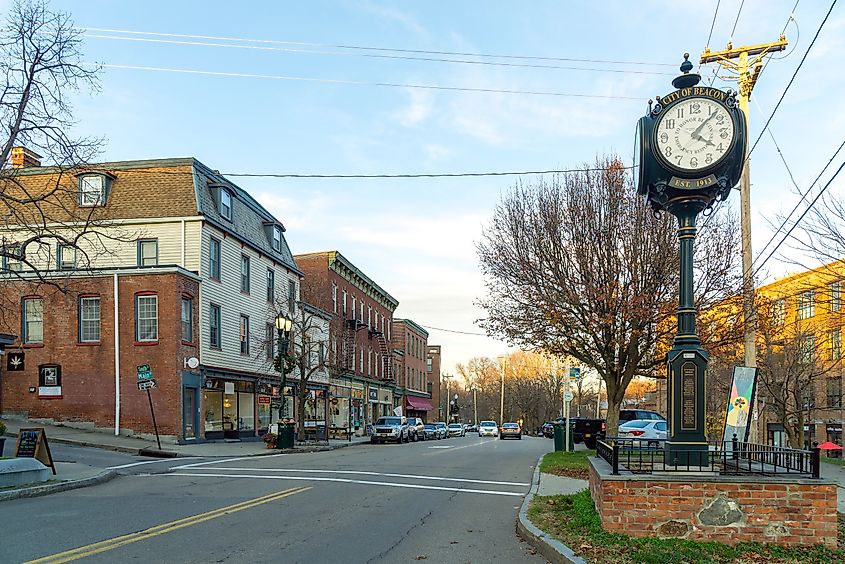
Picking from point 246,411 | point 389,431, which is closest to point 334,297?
point 389,431

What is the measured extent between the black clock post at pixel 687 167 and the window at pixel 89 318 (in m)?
26.3

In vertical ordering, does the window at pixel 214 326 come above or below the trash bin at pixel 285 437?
above

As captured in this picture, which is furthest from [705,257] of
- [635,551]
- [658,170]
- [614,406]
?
[635,551]

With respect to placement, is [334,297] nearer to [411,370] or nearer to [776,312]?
[411,370]

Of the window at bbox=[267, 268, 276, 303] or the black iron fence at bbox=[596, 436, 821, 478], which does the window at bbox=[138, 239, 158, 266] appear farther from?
the black iron fence at bbox=[596, 436, 821, 478]

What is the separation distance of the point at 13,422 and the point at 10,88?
55.4ft

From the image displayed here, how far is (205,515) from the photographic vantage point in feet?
37.1

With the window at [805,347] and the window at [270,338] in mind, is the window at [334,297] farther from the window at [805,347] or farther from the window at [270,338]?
the window at [805,347]

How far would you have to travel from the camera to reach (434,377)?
3939 inches

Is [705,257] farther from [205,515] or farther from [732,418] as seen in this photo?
[205,515]

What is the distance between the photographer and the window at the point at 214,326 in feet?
107

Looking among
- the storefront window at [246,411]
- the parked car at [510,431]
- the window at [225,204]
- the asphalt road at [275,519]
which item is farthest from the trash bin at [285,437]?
the parked car at [510,431]

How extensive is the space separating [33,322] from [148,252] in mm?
5425

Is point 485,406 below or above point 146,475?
below
